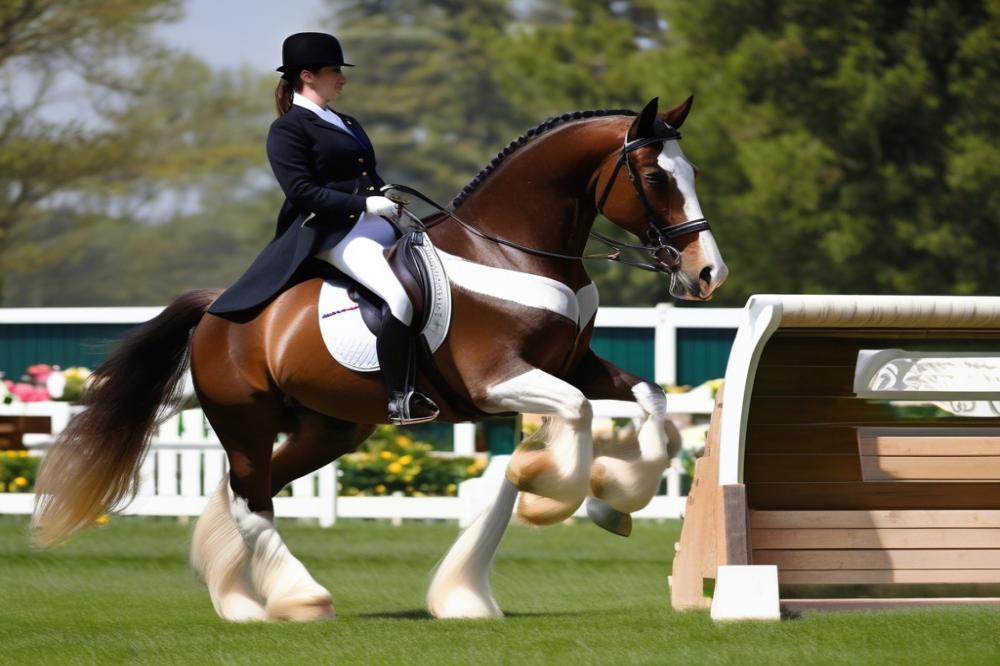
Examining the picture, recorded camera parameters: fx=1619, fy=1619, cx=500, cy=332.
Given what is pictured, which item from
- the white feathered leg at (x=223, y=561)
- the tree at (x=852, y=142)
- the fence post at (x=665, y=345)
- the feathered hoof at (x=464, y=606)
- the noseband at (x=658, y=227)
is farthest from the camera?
the tree at (x=852, y=142)

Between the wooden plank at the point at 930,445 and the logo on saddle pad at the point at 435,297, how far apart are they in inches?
45.8

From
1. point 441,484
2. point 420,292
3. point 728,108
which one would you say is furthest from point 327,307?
point 728,108

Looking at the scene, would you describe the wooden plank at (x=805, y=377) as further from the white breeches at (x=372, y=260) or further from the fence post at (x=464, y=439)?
the fence post at (x=464, y=439)

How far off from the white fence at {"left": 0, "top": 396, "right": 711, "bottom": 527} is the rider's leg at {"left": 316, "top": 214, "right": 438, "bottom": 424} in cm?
512

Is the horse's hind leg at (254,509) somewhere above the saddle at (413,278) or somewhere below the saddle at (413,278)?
below

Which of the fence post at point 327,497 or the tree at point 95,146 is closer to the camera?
the fence post at point 327,497

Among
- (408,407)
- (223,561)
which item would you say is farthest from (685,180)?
(223,561)

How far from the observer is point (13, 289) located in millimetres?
47688

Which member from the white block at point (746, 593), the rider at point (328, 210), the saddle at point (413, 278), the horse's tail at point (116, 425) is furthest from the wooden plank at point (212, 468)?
the white block at point (746, 593)

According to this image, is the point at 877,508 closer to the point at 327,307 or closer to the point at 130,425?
the point at 327,307

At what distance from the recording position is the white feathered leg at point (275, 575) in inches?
234

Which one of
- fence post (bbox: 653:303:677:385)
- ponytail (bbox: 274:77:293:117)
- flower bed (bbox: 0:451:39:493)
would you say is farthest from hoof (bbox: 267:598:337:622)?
fence post (bbox: 653:303:677:385)

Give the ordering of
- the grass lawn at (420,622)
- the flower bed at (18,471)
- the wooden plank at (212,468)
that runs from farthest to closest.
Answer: the flower bed at (18,471) < the wooden plank at (212,468) < the grass lawn at (420,622)

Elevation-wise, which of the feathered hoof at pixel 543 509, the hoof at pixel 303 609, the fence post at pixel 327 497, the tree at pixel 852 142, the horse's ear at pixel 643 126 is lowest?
the fence post at pixel 327 497
